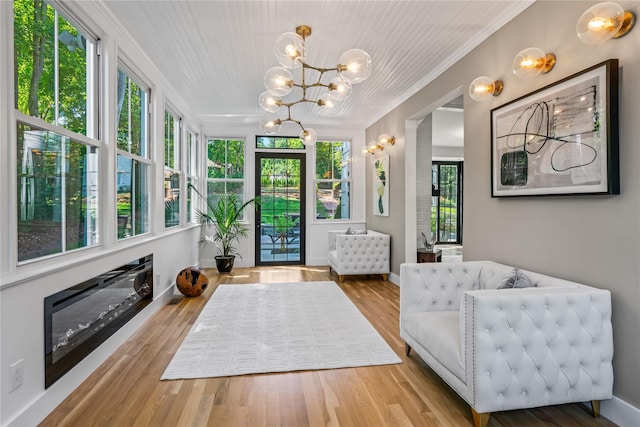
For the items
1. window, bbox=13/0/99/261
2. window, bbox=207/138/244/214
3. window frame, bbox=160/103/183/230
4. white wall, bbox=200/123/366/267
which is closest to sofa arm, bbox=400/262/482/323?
window, bbox=13/0/99/261

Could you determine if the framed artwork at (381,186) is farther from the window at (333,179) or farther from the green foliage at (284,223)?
the green foliage at (284,223)

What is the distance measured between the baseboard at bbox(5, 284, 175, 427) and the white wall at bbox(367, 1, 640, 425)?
3.23 m

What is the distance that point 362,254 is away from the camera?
18.2 ft

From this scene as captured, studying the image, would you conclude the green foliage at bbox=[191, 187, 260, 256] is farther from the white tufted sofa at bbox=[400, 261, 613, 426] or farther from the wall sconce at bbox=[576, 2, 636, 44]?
the wall sconce at bbox=[576, 2, 636, 44]

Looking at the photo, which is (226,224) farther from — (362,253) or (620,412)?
(620,412)

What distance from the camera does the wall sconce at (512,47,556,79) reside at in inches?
96.0

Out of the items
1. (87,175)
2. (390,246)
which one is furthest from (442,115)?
(87,175)

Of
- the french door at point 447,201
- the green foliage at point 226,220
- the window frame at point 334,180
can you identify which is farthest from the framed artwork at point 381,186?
the french door at point 447,201

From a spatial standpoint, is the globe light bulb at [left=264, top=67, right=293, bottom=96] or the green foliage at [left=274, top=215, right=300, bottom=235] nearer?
the globe light bulb at [left=264, top=67, right=293, bottom=96]

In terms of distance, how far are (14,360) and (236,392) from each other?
121 centimetres

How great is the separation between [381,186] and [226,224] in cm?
282

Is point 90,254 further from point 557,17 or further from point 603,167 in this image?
point 557,17

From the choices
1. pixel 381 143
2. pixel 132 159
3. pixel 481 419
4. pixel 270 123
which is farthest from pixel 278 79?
pixel 381 143

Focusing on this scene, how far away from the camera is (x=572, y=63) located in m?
2.26
